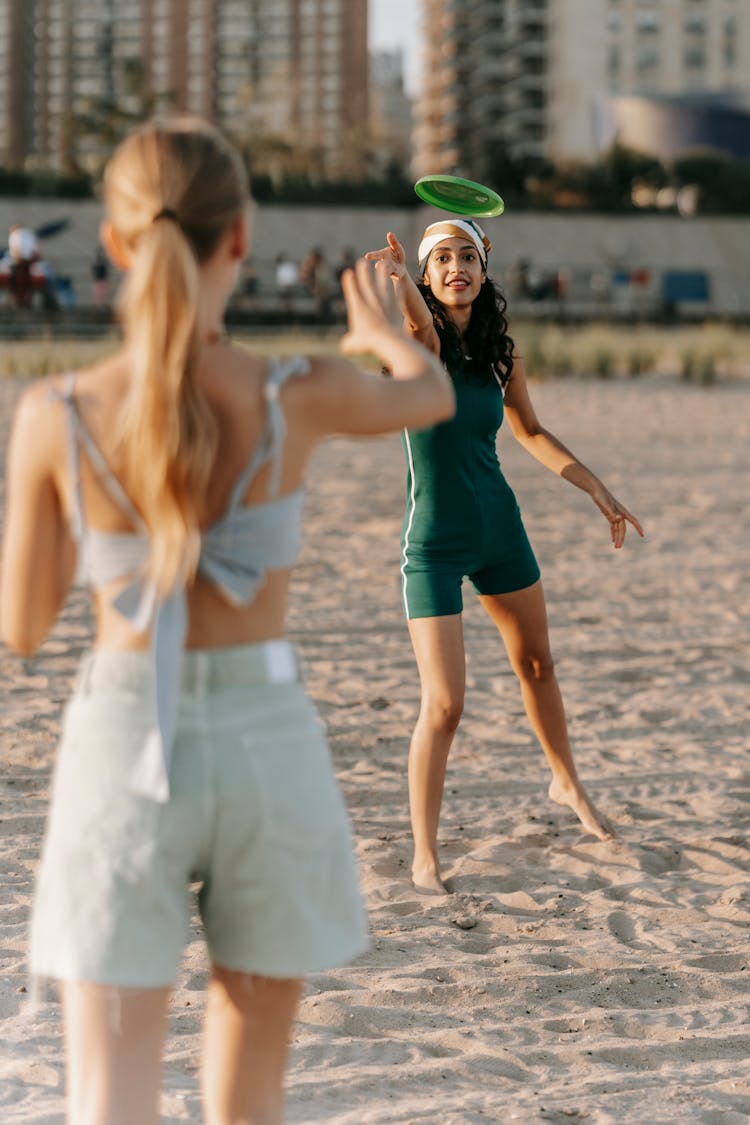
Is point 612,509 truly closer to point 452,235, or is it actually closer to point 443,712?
point 443,712

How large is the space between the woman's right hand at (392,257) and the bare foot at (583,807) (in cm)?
191

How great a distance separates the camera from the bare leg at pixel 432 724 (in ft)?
13.6

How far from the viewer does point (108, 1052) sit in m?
1.88

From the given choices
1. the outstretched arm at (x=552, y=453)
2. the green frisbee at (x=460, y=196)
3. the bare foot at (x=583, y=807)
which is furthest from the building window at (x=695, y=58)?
the green frisbee at (x=460, y=196)

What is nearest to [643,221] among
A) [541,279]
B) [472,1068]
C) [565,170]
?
[565,170]

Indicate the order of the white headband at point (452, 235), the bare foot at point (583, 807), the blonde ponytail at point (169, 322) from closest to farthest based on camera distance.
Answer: the blonde ponytail at point (169, 322), the white headband at point (452, 235), the bare foot at point (583, 807)

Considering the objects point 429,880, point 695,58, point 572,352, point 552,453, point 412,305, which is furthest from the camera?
point 695,58

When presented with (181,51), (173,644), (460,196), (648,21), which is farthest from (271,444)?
(181,51)

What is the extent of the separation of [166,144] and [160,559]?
1.66 ft

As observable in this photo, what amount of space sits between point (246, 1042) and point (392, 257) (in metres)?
2.12

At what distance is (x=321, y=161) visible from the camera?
74750 mm

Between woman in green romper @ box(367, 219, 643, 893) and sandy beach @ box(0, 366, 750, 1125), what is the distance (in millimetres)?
563

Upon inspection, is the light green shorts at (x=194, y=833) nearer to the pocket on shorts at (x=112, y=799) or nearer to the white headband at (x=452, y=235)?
the pocket on shorts at (x=112, y=799)

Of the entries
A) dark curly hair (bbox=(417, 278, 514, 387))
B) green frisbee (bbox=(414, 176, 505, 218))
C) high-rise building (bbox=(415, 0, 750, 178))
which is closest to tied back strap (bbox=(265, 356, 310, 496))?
green frisbee (bbox=(414, 176, 505, 218))
